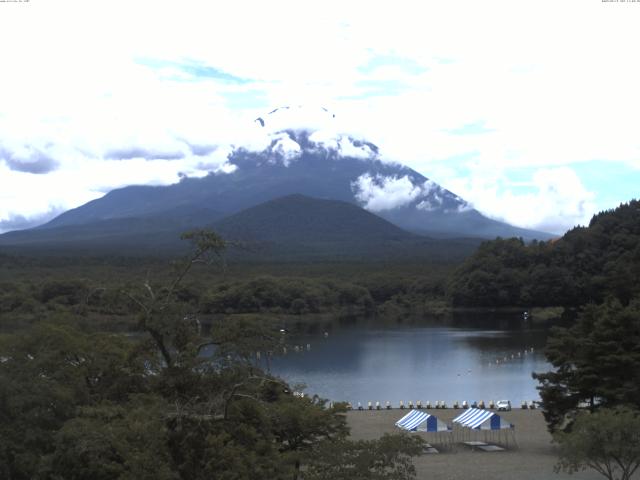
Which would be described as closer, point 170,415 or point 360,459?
point 170,415

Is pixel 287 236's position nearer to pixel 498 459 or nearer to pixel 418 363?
pixel 418 363

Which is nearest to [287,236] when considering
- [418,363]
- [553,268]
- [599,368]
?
[553,268]

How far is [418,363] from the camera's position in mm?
38750

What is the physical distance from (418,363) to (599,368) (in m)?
19.8

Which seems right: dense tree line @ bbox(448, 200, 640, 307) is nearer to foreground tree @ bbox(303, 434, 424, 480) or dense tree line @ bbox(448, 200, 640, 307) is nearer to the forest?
the forest

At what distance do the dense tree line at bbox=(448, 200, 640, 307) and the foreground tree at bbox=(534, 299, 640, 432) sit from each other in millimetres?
42913

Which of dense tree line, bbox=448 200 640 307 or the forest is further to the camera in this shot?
dense tree line, bbox=448 200 640 307

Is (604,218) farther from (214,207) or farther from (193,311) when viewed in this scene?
(214,207)

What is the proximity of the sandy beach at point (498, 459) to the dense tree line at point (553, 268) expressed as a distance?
40715mm

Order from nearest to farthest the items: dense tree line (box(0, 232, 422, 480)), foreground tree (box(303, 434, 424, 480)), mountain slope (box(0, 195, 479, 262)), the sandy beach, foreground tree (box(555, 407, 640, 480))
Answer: dense tree line (box(0, 232, 422, 480)), foreground tree (box(303, 434, 424, 480)), foreground tree (box(555, 407, 640, 480)), the sandy beach, mountain slope (box(0, 195, 479, 262))

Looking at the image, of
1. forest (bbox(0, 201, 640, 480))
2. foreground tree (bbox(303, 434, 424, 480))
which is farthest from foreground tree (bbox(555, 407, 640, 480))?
foreground tree (bbox(303, 434, 424, 480))

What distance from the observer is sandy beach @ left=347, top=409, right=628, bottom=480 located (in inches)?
692

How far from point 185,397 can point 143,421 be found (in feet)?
1.74

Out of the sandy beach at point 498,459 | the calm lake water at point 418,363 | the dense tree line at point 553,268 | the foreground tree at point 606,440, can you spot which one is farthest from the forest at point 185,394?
the dense tree line at point 553,268
